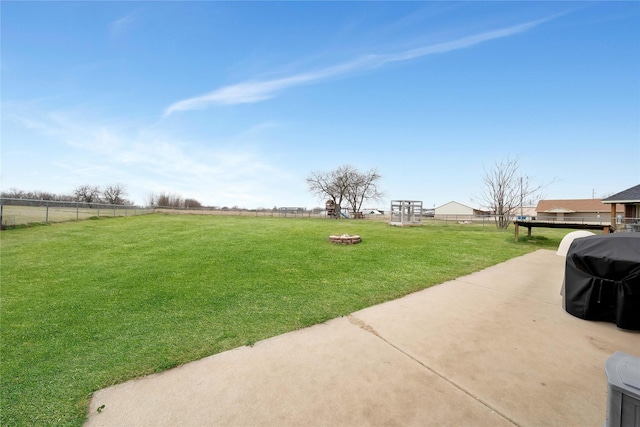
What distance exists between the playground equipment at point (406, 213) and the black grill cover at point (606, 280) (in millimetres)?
12341

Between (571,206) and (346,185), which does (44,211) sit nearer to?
(346,185)

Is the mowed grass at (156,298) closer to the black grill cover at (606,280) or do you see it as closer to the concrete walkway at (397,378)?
the concrete walkway at (397,378)

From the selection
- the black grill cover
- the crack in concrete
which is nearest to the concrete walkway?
the crack in concrete

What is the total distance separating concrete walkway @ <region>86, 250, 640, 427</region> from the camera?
66.1 inches

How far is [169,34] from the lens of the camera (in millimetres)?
7973

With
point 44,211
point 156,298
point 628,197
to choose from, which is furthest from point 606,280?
point 44,211

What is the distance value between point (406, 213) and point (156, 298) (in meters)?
15.0

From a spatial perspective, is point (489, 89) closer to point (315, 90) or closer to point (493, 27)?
point (493, 27)

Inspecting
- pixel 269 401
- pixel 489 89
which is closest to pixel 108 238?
pixel 269 401

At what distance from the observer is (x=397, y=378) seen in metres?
2.04

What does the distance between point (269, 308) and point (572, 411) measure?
2903 millimetres

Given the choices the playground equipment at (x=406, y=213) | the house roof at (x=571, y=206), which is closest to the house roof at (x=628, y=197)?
the playground equipment at (x=406, y=213)

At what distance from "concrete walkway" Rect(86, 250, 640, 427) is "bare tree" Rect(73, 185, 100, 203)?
5641cm

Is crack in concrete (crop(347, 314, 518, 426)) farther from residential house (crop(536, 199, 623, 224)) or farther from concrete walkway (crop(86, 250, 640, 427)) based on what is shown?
residential house (crop(536, 199, 623, 224))
